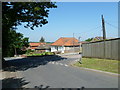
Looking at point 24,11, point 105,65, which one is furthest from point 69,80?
point 24,11

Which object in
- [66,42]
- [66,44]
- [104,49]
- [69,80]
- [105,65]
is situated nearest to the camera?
[69,80]

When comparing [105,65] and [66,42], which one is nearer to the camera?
[105,65]

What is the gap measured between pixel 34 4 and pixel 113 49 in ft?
29.5

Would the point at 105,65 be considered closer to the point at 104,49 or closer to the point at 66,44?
the point at 104,49

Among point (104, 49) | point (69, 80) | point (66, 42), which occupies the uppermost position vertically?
point (66, 42)

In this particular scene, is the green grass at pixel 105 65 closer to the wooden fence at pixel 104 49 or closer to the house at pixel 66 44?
the wooden fence at pixel 104 49

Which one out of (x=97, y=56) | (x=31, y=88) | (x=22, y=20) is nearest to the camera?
(x=31, y=88)

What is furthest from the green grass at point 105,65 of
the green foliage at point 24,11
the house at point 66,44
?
the house at point 66,44

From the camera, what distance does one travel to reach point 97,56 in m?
22.3

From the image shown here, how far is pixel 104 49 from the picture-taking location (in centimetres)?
2047

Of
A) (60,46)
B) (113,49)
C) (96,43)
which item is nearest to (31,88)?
(113,49)

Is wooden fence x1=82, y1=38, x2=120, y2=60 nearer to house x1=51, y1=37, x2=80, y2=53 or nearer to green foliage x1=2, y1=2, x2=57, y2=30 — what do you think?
green foliage x1=2, y1=2, x2=57, y2=30

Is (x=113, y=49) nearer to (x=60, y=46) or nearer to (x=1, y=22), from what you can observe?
(x=1, y=22)

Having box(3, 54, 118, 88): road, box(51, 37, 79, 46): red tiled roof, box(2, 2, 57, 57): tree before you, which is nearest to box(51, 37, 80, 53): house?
box(51, 37, 79, 46): red tiled roof
